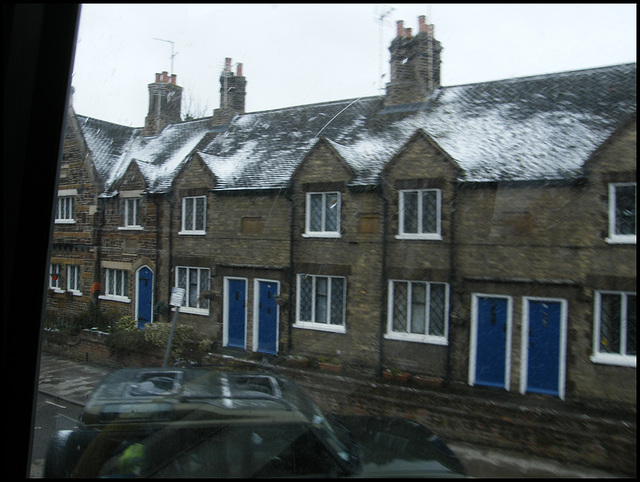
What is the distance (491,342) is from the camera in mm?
1728

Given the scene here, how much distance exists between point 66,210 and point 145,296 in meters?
0.68

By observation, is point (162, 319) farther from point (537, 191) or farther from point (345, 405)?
point (537, 191)

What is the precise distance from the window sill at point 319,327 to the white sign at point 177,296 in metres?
0.67

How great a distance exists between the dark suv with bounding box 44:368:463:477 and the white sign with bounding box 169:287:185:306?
360mm

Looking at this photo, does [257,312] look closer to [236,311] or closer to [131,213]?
[236,311]

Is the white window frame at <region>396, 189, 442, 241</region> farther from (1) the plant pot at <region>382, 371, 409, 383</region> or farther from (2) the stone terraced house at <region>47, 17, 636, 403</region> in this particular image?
(1) the plant pot at <region>382, 371, 409, 383</region>

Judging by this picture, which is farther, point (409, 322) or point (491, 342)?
point (409, 322)

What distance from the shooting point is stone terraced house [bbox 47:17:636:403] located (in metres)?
1.62

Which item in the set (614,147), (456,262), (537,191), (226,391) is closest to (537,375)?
(456,262)

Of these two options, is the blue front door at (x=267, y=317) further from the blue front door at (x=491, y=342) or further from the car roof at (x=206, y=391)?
the blue front door at (x=491, y=342)

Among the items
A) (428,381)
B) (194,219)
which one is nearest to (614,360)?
(428,381)

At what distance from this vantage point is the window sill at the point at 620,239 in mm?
1508

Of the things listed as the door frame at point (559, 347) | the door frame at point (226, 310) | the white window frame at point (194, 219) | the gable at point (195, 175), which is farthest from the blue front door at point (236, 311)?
the door frame at point (559, 347)

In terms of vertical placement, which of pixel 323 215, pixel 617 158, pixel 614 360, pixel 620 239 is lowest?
pixel 614 360
